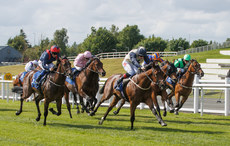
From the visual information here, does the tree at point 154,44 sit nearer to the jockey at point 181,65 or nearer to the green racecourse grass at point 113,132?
the jockey at point 181,65

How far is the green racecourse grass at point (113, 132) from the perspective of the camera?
7246 mm

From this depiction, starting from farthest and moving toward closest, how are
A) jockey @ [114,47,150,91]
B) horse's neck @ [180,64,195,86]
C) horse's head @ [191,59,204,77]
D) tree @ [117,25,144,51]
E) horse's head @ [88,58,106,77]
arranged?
tree @ [117,25,144,51]
horse's neck @ [180,64,195,86]
horse's head @ [191,59,204,77]
horse's head @ [88,58,106,77]
jockey @ [114,47,150,91]

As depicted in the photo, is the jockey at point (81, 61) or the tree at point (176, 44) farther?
the tree at point (176, 44)

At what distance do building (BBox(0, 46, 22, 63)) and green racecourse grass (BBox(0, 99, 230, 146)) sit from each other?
100608mm

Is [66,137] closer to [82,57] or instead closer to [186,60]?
[82,57]

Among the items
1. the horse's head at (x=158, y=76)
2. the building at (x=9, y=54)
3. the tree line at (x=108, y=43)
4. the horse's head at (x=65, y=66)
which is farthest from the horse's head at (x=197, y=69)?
the building at (x=9, y=54)

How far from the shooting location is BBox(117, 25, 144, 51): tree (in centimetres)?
11288

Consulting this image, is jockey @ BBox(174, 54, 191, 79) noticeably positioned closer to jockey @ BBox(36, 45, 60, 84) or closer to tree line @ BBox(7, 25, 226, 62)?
jockey @ BBox(36, 45, 60, 84)

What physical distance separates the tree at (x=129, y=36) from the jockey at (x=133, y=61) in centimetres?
9978

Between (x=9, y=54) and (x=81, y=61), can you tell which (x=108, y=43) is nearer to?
(x=9, y=54)

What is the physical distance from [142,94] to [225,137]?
2327 millimetres

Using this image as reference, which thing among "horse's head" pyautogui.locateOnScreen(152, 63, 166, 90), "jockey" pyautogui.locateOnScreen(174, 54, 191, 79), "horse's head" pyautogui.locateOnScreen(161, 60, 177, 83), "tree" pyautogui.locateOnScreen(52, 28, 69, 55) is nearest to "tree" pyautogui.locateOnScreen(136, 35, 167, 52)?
"tree" pyautogui.locateOnScreen(52, 28, 69, 55)

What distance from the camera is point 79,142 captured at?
7141mm

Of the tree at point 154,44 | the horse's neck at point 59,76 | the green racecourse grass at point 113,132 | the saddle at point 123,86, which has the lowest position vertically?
the green racecourse grass at point 113,132
